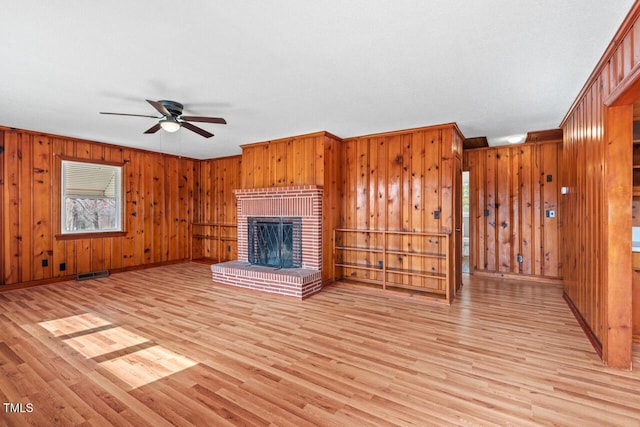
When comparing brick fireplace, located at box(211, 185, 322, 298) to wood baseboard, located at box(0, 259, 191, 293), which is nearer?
brick fireplace, located at box(211, 185, 322, 298)

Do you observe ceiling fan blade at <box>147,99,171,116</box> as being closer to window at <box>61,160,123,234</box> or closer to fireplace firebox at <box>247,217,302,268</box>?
fireplace firebox at <box>247,217,302,268</box>

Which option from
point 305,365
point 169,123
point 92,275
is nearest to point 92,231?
point 92,275

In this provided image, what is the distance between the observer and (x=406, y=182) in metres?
4.61

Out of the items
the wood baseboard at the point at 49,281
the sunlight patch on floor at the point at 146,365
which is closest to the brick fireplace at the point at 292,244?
the sunlight patch on floor at the point at 146,365

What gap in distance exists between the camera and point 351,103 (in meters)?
3.42

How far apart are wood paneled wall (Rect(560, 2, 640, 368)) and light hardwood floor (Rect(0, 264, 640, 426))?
34cm

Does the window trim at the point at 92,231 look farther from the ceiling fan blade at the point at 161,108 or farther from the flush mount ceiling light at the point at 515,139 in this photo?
the flush mount ceiling light at the point at 515,139

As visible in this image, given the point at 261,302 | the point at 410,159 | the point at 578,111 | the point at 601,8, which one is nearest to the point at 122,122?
the point at 261,302

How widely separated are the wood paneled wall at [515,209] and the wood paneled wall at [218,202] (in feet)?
16.9

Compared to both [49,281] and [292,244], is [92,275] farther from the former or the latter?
[292,244]

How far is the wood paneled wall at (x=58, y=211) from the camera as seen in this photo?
15.3 feet

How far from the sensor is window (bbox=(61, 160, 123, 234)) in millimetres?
5223

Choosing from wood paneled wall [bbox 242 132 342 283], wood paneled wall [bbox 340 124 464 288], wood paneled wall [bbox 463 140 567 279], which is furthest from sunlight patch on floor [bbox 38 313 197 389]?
wood paneled wall [bbox 463 140 567 279]

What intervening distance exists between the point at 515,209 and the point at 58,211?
8.15 m
